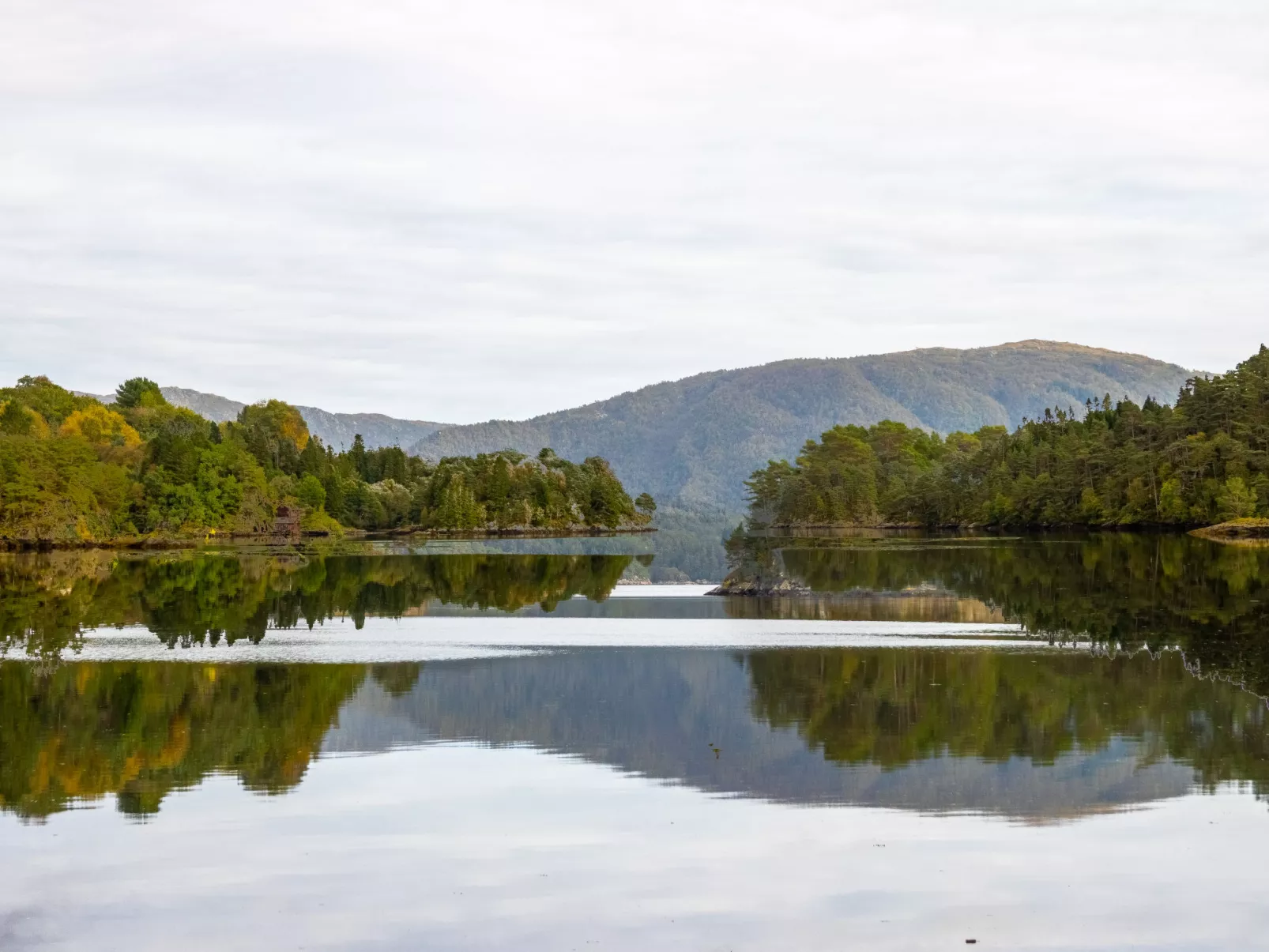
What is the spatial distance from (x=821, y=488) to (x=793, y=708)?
150883 millimetres

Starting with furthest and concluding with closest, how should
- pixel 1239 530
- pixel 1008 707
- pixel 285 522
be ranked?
pixel 285 522 → pixel 1239 530 → pixel 1008 707

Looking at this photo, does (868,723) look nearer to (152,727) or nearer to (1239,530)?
(152,727)

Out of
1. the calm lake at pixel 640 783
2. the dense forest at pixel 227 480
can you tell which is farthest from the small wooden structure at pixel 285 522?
the calm lake at pixel 640 783

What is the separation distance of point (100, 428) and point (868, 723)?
396 feet

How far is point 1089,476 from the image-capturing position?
12738cm

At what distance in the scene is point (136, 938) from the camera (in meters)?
11.7

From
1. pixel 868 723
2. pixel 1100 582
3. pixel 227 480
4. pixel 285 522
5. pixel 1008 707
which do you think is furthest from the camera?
pixel 285 522

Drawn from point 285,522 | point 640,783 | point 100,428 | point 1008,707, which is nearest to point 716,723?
point 640,783

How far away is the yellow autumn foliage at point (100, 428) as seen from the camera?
126 metres

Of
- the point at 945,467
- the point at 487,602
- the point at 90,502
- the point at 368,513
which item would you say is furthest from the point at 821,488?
the point at 487,602

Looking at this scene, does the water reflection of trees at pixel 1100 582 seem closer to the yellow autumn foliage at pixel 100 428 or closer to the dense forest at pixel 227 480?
the dense forest at pixel 227 480

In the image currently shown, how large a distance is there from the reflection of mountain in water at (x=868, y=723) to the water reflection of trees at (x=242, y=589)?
40.7ft

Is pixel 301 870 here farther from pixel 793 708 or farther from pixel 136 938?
pixel 793 708

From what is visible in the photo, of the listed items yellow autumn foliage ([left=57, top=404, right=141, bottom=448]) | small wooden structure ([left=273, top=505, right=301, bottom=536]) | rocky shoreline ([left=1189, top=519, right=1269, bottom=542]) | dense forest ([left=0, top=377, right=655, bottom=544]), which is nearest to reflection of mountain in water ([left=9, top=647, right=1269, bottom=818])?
dense forest ([left=0, top=377, right=655, bottom=544])
